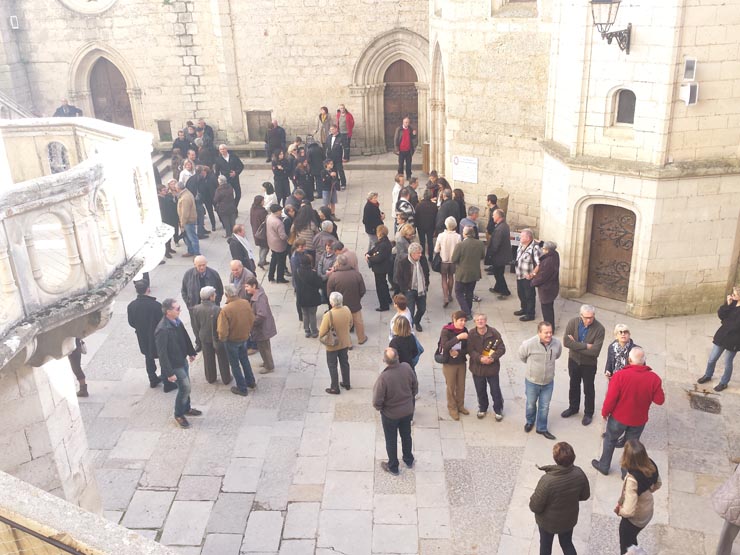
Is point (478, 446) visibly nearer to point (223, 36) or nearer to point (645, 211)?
point (645, 211)

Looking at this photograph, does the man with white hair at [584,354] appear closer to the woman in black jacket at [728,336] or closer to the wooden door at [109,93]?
the woman in black jacket at [728,336]

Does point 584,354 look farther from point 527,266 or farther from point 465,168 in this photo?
point 465,168

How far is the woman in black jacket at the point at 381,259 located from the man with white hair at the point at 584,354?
3.40m

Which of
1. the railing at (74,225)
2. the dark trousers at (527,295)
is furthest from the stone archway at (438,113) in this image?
the railing at (74,225)

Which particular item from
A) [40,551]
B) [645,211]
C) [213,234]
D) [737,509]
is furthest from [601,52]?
[40,551]

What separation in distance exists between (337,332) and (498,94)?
6708 mm

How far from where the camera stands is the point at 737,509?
6.67 meters

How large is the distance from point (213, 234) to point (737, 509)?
37.5 ft

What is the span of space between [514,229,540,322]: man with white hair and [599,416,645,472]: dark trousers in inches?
134

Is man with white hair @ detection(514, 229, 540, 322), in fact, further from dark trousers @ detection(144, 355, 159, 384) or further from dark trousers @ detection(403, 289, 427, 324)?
dark trousers @ detection(144, 355, 159, 384)

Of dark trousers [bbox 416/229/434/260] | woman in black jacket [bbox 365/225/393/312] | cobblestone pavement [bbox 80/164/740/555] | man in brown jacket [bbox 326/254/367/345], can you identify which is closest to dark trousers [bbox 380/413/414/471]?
cobblestone pavement [bbox 80/164/740/555]

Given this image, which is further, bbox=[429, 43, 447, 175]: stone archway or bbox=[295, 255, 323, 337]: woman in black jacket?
bbox=[429, 43, 447, 175]: stone archway

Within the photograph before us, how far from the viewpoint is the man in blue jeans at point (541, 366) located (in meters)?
8.41

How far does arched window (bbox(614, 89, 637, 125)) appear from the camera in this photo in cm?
1121
